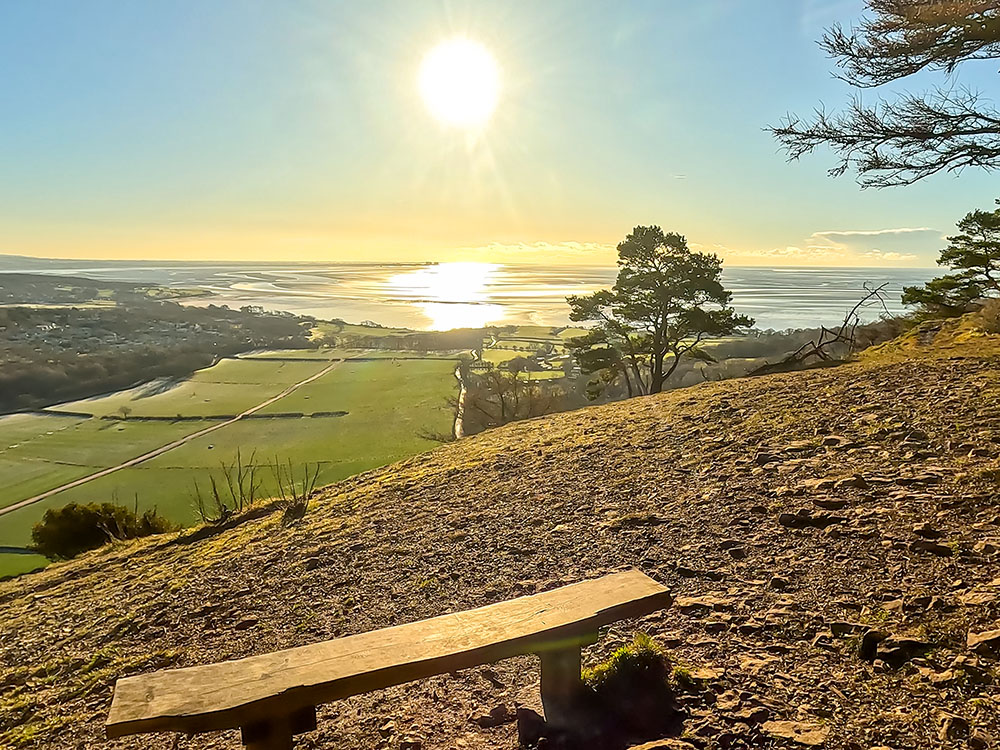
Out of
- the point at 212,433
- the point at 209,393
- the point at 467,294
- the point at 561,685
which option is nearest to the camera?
the point at 561,685

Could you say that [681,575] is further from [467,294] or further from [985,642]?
[467,294]

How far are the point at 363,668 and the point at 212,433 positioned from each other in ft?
131

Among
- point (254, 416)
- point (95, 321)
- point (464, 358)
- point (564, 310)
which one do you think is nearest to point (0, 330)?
point (95, 321)

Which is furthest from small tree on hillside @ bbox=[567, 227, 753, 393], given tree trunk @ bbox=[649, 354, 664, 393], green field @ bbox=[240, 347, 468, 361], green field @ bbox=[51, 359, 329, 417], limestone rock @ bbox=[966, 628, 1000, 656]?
green field @ bbox=[240, 347, 468, 361]

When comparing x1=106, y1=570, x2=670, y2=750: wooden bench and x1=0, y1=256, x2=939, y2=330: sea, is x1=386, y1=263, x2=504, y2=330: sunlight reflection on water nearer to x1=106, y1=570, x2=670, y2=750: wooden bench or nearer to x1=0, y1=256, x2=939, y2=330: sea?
x1=0, y1=256, x2=939, y2=330: sea

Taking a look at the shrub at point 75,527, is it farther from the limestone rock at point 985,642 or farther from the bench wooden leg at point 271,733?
the limestone rock at point 985,642

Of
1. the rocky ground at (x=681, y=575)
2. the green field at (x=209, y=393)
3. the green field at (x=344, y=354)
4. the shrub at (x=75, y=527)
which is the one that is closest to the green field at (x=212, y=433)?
the green field at (x=209, y=393)

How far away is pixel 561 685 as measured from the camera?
2330 mm

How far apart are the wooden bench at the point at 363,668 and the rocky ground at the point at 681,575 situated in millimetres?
488

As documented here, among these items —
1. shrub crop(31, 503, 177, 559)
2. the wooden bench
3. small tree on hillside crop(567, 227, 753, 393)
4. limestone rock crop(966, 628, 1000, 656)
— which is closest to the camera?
the wooden bench

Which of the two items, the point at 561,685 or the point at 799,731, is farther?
the point at 561,685

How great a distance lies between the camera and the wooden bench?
1811 mm

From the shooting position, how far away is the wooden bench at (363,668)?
5.94 feet

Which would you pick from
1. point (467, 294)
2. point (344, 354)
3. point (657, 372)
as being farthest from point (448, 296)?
point (657, 372)
